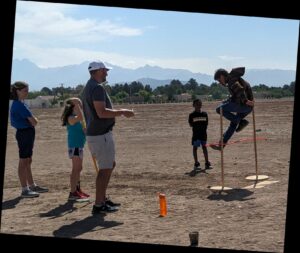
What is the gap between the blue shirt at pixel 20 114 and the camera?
293 inches

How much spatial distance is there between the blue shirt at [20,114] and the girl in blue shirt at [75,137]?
613mm

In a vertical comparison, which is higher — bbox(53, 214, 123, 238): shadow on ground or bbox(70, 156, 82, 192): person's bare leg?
bbox(70, 156, 82, 192): person's bare leg

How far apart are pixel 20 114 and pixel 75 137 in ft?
3.13

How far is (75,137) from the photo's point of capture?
7.27m

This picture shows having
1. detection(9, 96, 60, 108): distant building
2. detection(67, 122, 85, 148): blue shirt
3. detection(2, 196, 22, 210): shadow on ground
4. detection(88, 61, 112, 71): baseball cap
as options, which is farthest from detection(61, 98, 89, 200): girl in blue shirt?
detection(9, 96, 60, 108): distant building

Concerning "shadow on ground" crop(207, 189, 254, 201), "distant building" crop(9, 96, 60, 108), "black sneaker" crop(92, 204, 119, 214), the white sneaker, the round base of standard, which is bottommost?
the white sneaker

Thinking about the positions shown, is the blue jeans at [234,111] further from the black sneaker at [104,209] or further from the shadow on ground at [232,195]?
the black sneaker at [104,209]

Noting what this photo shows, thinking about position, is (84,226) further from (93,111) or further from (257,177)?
(257,177)

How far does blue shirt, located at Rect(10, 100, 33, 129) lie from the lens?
7.45 metres

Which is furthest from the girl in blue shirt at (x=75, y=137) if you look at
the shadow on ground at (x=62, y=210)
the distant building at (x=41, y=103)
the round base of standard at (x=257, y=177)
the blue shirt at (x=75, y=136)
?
the distant building at (x=41, y=103)

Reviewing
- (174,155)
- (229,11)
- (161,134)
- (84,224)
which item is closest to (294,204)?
(229,11)

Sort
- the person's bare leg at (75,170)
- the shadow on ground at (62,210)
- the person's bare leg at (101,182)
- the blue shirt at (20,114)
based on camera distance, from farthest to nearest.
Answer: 1. the blue shirt at (20,114)
2. the person's bare leg at (75,170)
3. the shadow on ground at (62,210)
4. the person's bare leg at (101,182)

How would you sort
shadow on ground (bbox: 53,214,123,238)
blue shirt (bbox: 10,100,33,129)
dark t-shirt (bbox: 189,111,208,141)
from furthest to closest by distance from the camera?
dark t-shirt (bbox: 189,111,208,141) → blue shirt (bbox: 10,100,33,129) → shadow on ground (bbox: 53,214,123,238)

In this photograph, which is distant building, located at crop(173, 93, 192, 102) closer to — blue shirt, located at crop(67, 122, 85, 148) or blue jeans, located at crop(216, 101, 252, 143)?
blue jeans, located at crop(216, 101, 252, 143)
